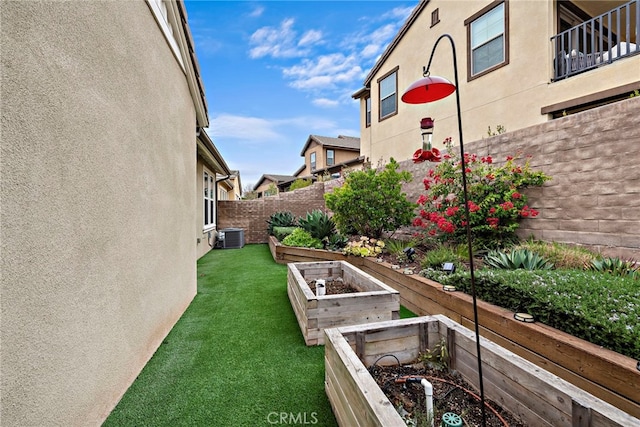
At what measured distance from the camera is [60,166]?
155cm

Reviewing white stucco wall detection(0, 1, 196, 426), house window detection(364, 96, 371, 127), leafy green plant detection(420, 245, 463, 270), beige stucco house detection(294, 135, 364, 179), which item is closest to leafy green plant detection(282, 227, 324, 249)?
leafy green plant detection(420, 245, 463, 270)

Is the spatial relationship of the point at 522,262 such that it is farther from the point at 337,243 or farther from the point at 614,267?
the point at 337,243

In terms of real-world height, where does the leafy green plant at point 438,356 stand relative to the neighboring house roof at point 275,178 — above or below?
below

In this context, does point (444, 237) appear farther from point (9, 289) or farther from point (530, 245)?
point (9, 289)

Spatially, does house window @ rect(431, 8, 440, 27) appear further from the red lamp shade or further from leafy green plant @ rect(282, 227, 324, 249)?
the red lamp shade

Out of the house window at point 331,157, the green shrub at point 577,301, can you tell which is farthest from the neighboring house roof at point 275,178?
the green shrub at point 577,301

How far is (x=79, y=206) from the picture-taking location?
1702mm

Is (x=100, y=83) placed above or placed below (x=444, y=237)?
above

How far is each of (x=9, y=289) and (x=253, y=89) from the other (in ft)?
48.4

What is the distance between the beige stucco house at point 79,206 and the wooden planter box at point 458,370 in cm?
161

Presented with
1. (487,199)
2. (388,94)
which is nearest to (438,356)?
(487,199)

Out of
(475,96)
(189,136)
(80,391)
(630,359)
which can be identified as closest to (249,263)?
(189,136)

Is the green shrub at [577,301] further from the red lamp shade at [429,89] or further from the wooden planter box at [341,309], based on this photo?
the red lamp shade at [429,89]

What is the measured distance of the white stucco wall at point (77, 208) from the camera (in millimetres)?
1276
